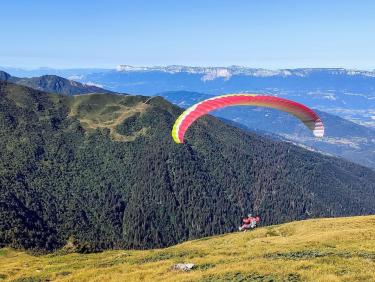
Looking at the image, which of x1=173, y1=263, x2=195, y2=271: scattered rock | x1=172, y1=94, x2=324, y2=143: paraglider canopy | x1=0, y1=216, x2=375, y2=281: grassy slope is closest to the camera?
x1=0, y1=216, x2=375, y2=281: grassy slope

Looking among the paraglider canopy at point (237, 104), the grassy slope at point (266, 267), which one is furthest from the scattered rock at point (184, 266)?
the paraglider canopy at point (237, 104)

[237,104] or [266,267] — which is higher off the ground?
[237,104]

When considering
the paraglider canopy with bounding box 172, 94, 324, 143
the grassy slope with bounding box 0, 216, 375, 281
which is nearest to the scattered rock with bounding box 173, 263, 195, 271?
the grassy slope with bounding box 0, 216, 375, 281

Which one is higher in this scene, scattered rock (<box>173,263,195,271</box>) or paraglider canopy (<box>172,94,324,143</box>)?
paraglider canopy (<box>172,94,324,143</box>)

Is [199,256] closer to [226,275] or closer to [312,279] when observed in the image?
[226,275]

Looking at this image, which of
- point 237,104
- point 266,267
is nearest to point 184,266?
point 266,267

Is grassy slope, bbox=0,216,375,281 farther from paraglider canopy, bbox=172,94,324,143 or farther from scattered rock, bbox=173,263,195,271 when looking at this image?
paraglider canopy, bbox=172,94,324,143

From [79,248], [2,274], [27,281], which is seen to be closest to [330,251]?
[27,281]

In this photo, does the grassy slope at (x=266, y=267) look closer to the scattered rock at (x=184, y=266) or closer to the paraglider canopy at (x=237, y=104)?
the scattered rock at (x=184, y=266)

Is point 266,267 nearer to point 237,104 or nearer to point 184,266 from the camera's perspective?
point 184,266
